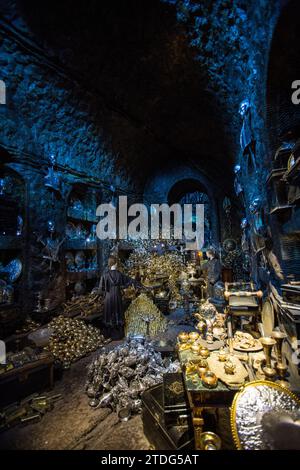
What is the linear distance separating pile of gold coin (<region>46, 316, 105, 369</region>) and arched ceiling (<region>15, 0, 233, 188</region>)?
24.8ft

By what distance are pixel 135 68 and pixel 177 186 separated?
7.20 m

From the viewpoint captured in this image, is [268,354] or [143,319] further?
[143,319]

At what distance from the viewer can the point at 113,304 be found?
253 inches

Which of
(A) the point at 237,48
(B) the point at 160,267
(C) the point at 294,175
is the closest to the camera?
(C) the point at 294,175

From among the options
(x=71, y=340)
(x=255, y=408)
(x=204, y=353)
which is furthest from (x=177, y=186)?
(x=255, y=408)

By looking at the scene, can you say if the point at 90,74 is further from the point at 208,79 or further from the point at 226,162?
the point at 226,162

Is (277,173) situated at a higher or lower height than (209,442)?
higher

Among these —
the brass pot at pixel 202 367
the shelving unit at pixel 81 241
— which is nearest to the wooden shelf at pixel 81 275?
Answer: the shelving unit at pixel 81 241

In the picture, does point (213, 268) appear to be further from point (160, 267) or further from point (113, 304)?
point (113, 304)

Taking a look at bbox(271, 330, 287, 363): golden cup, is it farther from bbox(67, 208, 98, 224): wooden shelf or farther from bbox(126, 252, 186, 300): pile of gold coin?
bbox(67, 208, 98, 224): wooden shelf

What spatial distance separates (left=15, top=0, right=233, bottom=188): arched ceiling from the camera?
5.05 m

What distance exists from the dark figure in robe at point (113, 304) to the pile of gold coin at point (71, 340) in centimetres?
43

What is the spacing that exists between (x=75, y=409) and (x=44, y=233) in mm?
4752

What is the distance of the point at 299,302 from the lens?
9.13ft
